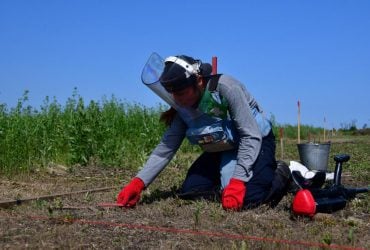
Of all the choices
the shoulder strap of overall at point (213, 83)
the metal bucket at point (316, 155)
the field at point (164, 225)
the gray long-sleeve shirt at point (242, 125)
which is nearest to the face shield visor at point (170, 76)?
the shoulder strap of overall at point (213, 83)

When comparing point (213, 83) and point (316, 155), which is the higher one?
point (213, 83)

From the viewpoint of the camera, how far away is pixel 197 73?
4.66 m

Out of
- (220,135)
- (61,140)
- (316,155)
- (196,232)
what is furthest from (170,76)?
(61,140)

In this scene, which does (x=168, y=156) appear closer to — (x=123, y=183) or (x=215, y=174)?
(x=215, y=174)

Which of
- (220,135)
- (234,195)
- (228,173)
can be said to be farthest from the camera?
(228,173)

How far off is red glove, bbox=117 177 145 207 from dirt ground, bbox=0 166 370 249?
3.4 inches

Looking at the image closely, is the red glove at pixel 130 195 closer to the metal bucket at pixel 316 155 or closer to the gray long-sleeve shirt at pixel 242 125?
the gray long-sleeve shirt at pixel 242 125

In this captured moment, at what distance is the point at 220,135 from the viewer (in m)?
4.91

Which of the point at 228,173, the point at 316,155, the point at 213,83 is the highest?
the point at 213,83

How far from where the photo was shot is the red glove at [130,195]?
4891 mm

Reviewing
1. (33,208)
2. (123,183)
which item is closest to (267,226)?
(33,208)

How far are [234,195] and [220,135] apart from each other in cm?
60

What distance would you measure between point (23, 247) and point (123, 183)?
12.2 feet

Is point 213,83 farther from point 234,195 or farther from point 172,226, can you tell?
point 172,226
